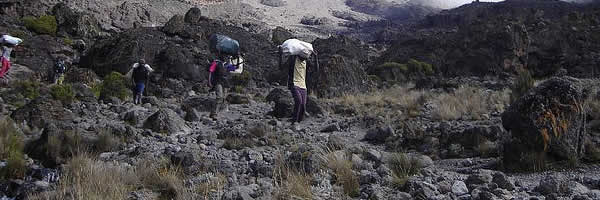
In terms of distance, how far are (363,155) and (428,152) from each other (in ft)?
3.79

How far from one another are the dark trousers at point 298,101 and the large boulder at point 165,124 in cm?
174

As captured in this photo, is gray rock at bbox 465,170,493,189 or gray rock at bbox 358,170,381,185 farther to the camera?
gray rock at bbox 358,170,381,185

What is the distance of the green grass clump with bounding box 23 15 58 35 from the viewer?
2860 cm

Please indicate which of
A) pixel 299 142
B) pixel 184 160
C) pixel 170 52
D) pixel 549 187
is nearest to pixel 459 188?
pixel 549 187

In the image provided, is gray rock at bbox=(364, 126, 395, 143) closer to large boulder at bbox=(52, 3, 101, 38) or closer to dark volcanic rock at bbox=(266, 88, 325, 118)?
dark volcanic rock at bbox=(266, 88, 325, 118)

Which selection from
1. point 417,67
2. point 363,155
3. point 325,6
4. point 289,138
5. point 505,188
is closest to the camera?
point 505,188

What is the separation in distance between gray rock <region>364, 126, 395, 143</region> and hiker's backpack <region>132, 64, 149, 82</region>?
6873 mm

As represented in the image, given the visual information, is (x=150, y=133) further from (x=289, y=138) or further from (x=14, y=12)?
(x=14, y=12)

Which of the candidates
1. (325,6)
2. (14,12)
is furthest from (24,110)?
(325,6)

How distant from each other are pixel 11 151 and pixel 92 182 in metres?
2.18

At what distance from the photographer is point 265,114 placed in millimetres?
10391

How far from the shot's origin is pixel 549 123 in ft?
15.2

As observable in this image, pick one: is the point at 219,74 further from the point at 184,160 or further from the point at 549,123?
the point at 549,123

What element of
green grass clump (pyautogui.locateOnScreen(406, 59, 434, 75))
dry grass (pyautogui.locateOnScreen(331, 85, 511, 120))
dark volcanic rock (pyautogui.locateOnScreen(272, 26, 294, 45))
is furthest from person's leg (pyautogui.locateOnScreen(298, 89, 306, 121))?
dark volcanic rock (pyautogui.locateOnScreen(272, 26, 294, 45))
